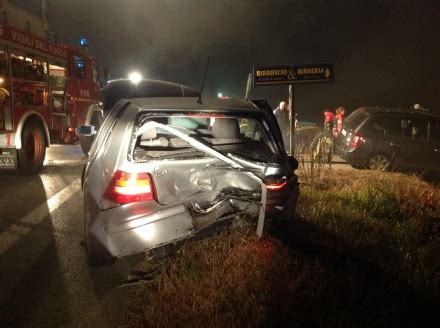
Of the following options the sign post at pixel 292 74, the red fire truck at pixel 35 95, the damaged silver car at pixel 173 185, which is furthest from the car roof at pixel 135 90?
the damaged silver car at pixel 173 185

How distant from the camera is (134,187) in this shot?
338cm

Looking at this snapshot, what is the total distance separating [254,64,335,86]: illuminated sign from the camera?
7371 mm

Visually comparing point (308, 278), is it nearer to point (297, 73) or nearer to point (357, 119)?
point (297, 73)

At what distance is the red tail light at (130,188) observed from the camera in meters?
3.38

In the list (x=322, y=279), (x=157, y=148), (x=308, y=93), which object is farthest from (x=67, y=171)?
(x=308, y=93)

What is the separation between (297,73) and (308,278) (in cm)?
480

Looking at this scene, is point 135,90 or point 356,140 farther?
point 356,140

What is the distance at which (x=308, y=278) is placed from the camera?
334 cm

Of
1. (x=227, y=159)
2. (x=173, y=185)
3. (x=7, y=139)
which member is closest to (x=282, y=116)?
(x=7, y=139)

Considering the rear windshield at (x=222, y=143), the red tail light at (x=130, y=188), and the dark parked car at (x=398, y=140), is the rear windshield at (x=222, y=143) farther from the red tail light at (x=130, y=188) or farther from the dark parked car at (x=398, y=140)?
the dark parked car at (x=398, y=140)

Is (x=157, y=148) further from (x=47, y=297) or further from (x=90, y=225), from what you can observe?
(x=47, y=297)

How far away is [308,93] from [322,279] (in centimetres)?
3287

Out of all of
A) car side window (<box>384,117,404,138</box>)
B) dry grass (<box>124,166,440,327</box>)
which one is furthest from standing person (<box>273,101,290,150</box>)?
dry grass (<box>124,166,440,327</box>)

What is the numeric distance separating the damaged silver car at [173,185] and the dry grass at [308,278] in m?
0.33
